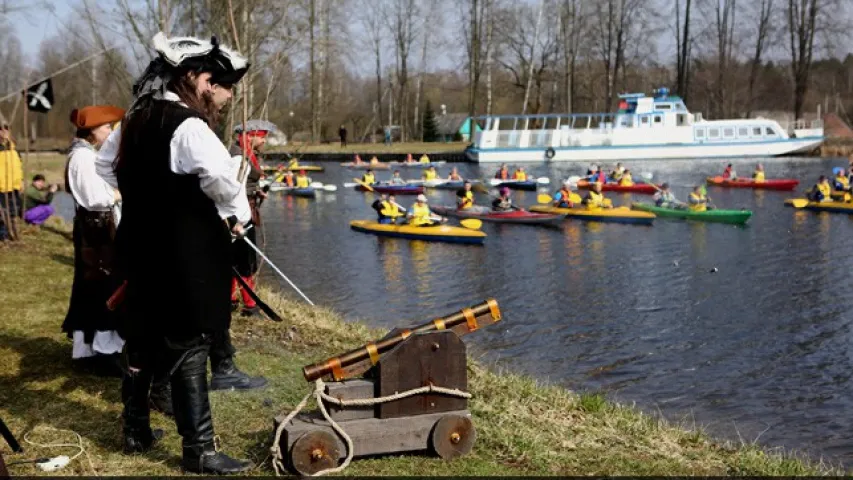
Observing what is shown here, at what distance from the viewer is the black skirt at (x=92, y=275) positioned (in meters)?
5.50

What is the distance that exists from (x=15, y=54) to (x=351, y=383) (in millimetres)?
23467

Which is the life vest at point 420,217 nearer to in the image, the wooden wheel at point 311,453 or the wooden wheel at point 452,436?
the wooden wheel at point 452,436

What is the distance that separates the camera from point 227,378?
547 centimetres

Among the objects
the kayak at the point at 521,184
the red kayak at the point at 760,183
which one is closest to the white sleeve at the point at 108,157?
the kayak at the point at 521,184

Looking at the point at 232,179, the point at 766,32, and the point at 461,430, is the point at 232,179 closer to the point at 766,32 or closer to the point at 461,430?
the point at 461,430

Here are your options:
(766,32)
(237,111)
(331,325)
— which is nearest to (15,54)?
(237,111)

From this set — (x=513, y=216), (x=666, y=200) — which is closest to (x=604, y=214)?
(x=666, y=200)

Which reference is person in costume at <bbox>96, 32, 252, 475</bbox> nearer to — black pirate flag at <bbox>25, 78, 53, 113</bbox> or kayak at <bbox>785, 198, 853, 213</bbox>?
black pirate flag at <bbox>25, 78, 53, 113</bbox>

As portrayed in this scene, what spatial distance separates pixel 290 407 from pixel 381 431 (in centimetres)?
113

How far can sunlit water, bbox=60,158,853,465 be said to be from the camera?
9.03 metres

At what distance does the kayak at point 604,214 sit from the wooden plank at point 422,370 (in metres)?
18.6

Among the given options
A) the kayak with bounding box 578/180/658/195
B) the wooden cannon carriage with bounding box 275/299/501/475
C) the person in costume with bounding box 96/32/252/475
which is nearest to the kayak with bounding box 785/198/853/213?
the kayak with bounding box 578/180/658/195

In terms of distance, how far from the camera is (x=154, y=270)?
12.5 ft

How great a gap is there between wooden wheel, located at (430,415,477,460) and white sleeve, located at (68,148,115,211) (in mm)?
2713
